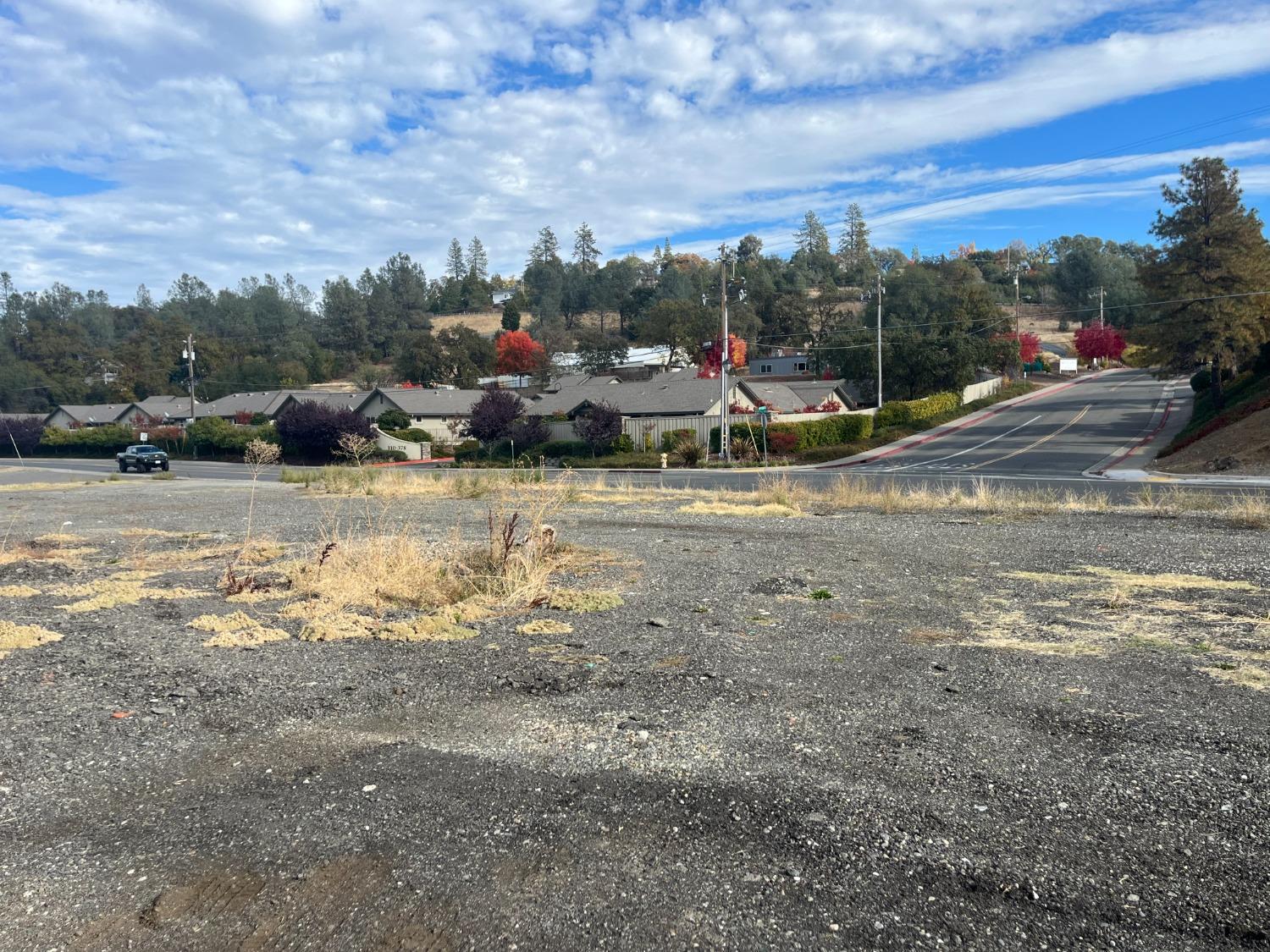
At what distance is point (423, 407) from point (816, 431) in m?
33.3

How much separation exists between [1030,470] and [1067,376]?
75.6m

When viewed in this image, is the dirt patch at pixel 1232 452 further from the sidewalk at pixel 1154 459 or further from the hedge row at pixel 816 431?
the hedge row at pixel 816 431

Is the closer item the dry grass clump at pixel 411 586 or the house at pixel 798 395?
the dry grass clump at pixel 411 586

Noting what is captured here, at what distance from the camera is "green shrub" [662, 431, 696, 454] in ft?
165

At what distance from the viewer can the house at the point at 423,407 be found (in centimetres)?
6856

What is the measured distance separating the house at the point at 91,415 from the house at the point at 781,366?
229 ft

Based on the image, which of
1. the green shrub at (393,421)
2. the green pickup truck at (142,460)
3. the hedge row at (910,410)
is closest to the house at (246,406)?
the green shrub at (393,421)

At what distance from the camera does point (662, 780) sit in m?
5.02

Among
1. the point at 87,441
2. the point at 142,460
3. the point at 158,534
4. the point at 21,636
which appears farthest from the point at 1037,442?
the point at 87,441

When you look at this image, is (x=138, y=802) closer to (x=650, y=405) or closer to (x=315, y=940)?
(x=315, y=940)

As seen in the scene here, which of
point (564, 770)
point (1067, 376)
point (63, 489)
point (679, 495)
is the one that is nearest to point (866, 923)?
point (564, 770)

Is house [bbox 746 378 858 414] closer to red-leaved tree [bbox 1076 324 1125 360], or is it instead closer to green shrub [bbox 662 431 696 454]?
green shrub [bbox 662 431 696 454]

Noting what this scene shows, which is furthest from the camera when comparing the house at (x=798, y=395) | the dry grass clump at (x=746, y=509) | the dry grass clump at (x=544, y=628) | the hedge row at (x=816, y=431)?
the house at (x=798, y=395)

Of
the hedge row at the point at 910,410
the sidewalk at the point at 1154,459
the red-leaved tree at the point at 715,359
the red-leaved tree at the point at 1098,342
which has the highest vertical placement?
the red-leaved tree at the point at 1098,342
